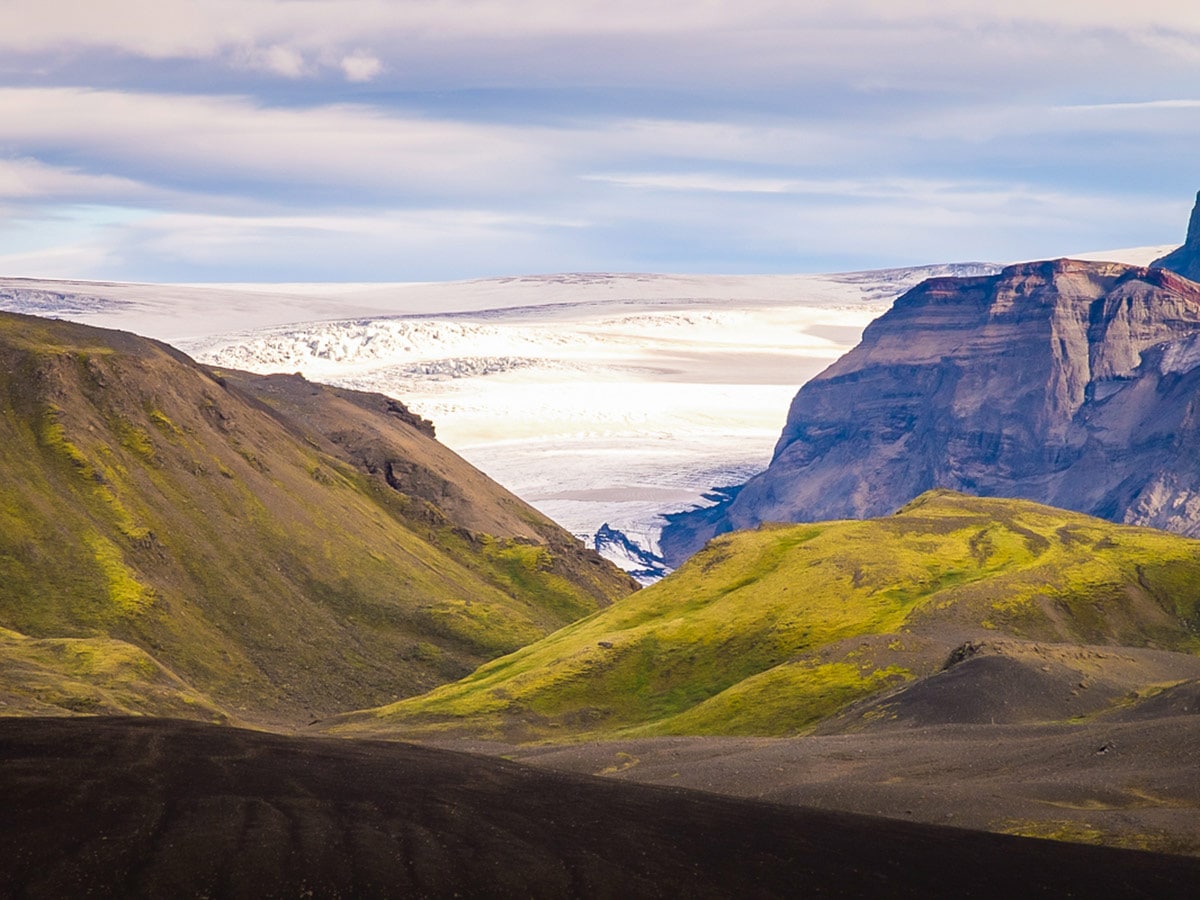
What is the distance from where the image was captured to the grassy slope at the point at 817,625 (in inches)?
4715

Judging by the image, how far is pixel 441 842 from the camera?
64.2 metres

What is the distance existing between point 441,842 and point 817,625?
7396 centimetres

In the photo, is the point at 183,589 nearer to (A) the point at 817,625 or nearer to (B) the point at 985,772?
(A) the point at 817,625

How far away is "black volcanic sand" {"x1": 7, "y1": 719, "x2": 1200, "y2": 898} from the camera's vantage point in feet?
189

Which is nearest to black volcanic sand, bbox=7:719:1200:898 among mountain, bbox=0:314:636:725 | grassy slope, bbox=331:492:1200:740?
grassy slope, bbox=331:492:1200:740

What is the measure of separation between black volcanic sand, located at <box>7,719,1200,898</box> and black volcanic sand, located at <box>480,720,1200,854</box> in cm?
302

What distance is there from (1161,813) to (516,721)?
2735 inches

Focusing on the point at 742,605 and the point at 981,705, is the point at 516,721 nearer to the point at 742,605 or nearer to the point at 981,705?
the point at 742,605

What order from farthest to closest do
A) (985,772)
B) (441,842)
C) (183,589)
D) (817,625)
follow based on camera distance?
(183,589)
(817,625)
(985,772)
(441,842)

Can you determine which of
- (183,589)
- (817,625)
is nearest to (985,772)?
(817,625)

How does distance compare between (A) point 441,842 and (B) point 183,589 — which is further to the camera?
(B) point 183,589

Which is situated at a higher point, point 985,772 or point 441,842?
point 441,842

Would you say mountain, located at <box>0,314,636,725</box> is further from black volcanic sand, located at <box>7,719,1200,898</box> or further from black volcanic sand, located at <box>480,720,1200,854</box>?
black volcanic sand, located at <box>7,719,1200,898</box>

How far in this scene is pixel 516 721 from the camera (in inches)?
5118
